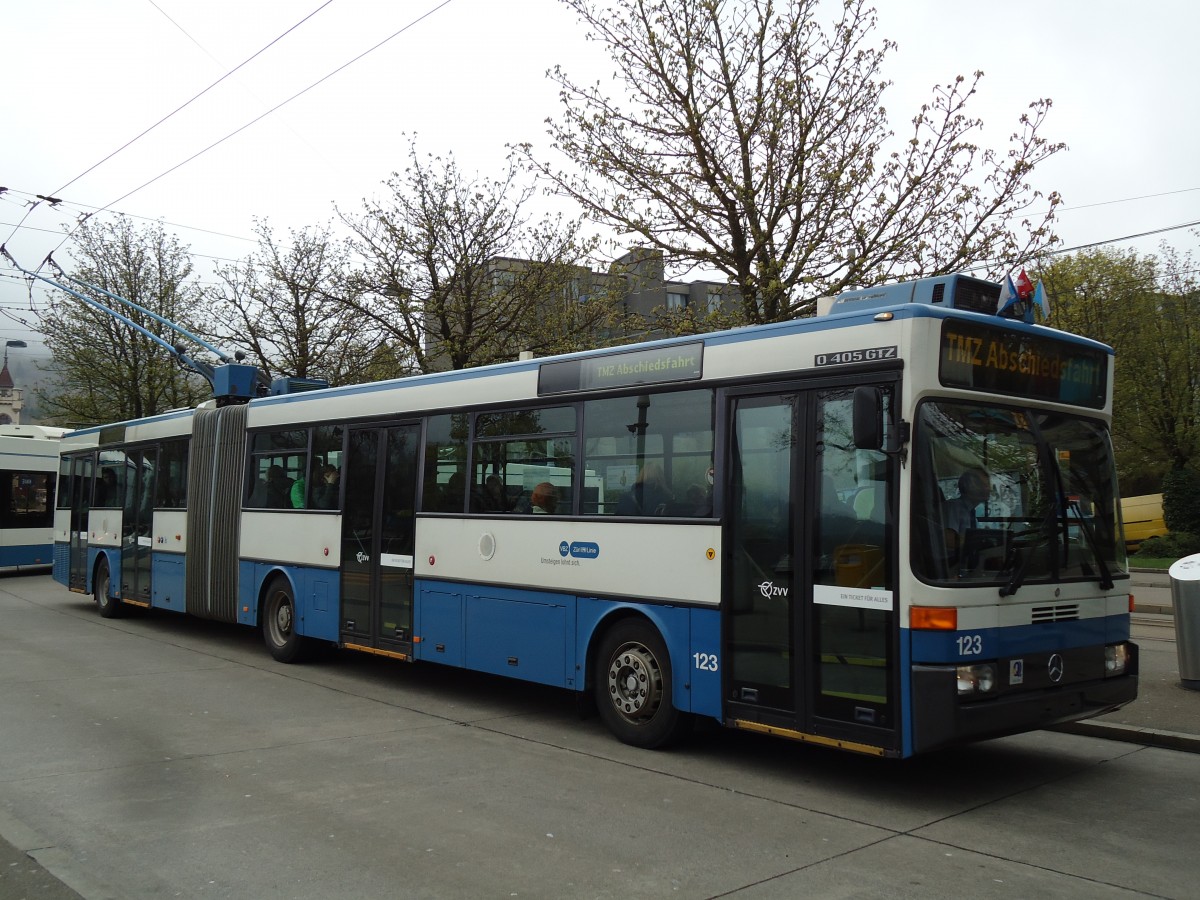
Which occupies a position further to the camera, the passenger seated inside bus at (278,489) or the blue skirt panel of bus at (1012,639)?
the passenger seated inside bus at (278,489)

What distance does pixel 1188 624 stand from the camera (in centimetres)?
979

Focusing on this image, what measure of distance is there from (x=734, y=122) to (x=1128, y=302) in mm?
24201

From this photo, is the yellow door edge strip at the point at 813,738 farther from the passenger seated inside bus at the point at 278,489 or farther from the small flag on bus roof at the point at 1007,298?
the passenger seated inside bus at the point at 278,489

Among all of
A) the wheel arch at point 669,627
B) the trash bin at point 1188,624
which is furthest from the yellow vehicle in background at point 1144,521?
the wheel arch at point 669,627

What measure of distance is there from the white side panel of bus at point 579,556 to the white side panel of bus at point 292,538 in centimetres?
173

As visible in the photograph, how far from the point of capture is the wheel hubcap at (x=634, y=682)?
805 centimetres

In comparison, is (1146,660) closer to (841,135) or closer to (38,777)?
(841,135)

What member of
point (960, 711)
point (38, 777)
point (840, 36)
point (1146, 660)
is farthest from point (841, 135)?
point (38, 777)

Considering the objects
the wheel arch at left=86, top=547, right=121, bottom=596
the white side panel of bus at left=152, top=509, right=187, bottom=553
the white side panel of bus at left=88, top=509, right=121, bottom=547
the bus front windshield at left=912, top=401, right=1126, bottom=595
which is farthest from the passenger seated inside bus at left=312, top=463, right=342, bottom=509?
the bus front windshield at left=912, top=401, right=1126, bottom=595

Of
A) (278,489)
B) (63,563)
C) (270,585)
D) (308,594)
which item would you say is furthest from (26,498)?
(308,594)

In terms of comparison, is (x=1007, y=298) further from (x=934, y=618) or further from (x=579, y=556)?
(x=579, y=556)

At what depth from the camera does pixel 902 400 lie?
21.6 feet

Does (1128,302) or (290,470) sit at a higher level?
(1128,302)

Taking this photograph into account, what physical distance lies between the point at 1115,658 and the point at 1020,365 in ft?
7.04
